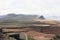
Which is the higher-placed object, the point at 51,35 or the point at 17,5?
the point at 17,5

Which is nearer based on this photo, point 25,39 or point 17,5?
point 25,39

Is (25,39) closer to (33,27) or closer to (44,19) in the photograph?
(33,27)

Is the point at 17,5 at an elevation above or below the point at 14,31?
above

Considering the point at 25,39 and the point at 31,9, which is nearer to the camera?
the point at 25,39

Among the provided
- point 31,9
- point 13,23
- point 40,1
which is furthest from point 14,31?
point 40,1

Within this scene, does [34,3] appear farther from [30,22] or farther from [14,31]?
[14,31]

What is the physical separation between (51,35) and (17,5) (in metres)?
0.65

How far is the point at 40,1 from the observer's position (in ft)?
6.79

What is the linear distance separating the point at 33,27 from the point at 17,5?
0.40 m

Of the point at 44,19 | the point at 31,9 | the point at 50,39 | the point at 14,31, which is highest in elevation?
the point at 31,9

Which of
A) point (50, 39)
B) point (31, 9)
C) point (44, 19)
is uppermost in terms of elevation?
point (31, 9)

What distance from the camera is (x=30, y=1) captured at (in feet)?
6.78

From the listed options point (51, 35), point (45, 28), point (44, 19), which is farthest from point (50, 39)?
point (44, 19)

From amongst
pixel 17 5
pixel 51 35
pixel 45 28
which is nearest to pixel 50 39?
pixel 51 35
